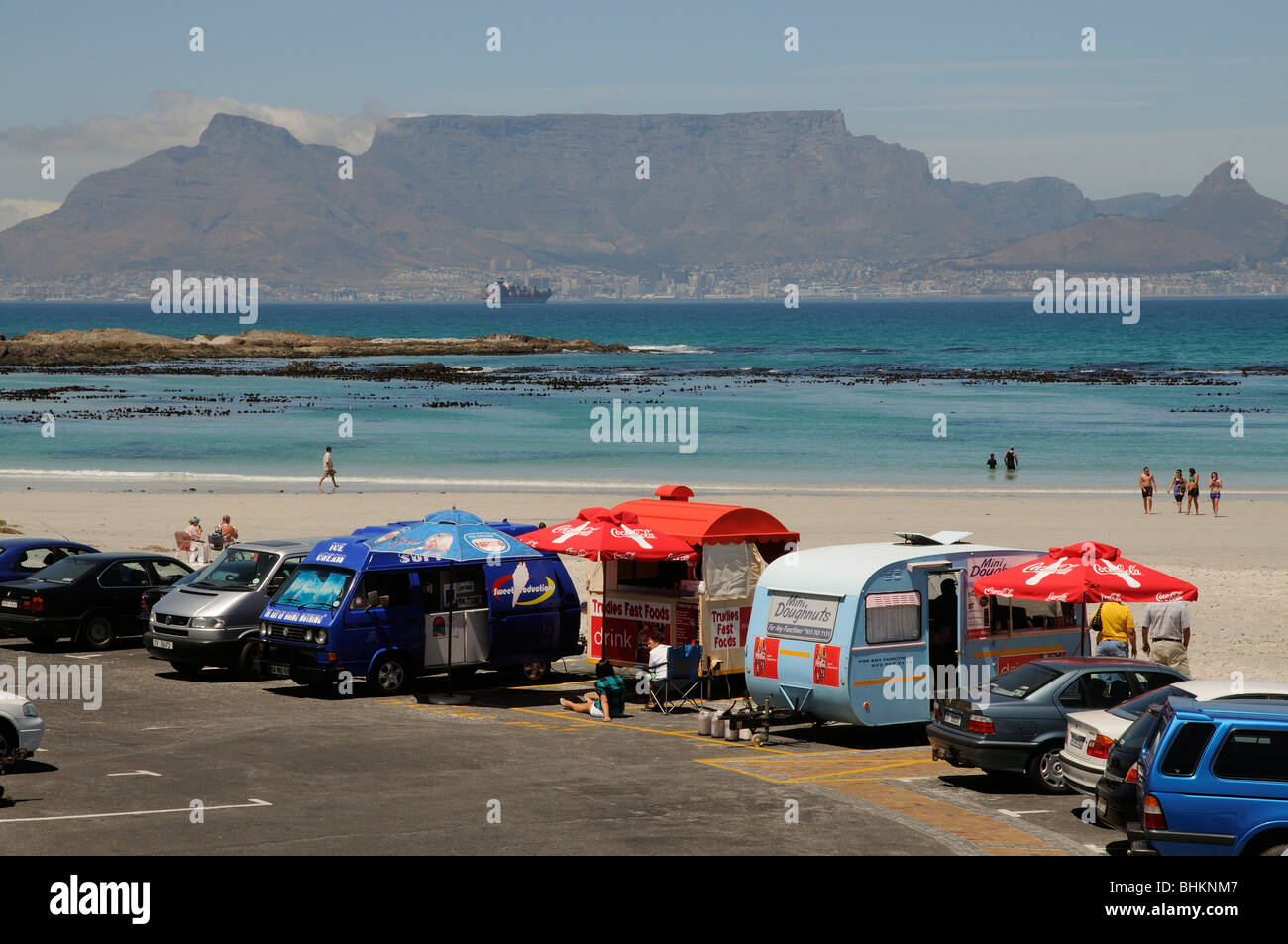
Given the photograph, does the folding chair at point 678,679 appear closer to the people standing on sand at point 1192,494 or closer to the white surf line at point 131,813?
the white surf line at point 131,813

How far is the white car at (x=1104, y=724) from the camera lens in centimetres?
1334

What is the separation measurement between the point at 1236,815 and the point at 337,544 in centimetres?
1308

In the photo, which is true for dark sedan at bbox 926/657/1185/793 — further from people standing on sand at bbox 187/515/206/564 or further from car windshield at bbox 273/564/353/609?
people standing on sand at bbox 187/515/206/564

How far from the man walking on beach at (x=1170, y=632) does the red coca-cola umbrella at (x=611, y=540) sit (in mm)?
6312

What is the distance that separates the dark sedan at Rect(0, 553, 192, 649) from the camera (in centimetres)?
2230

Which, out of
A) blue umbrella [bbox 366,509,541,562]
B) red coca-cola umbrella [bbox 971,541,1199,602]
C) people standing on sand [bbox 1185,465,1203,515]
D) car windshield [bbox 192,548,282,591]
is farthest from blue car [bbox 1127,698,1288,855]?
people standing on sand [bbox 1185,465,1203,515]

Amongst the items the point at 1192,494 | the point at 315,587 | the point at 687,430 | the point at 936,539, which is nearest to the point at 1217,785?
the point at 936,539

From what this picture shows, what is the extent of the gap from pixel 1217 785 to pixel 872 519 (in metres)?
31.9

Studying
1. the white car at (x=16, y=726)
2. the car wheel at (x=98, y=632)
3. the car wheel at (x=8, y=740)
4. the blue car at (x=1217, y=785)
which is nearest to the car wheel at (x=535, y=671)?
the car wheel at (x=98, y=632)

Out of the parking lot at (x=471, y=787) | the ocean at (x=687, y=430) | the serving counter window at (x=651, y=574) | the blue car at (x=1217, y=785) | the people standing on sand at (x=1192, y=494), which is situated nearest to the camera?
the blue car at (x=1217, y=785)

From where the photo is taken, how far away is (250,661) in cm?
2109

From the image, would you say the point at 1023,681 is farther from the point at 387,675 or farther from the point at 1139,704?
the point at 387,675

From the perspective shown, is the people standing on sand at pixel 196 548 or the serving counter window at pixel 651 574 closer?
the serving counter window at pixel 651 574

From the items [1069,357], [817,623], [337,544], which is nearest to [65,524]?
[337,544]
